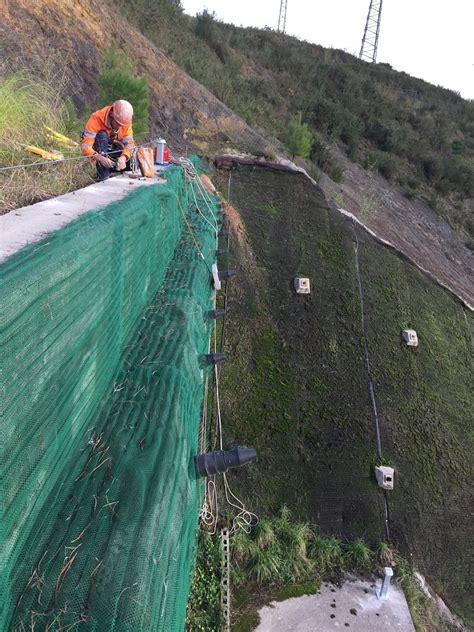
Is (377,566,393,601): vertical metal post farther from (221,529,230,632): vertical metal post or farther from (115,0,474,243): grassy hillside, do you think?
(115,0,474,243): grassy hillside

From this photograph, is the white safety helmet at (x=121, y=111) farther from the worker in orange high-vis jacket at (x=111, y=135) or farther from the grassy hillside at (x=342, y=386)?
the grassy hillside at (x=342, y=386)

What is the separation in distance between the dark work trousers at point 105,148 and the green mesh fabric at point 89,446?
5.60 ft

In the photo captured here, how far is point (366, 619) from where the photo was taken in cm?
381

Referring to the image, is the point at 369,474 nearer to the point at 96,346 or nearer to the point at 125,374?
the point at 125,374

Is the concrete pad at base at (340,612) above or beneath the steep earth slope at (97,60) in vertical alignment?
beneath

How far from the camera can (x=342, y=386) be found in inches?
218

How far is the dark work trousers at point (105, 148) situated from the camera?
4.02 m

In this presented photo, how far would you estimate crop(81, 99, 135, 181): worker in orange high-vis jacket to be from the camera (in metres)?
4.06

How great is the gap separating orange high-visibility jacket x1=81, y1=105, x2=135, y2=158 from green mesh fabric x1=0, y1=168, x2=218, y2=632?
1.90 meters

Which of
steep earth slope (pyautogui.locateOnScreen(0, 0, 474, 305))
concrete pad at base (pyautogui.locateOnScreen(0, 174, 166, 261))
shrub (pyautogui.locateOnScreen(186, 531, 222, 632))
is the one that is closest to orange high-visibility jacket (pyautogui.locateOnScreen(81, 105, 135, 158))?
concrete pad at base (pyautogui.locateOnScreen(0, 174, 166, 261))

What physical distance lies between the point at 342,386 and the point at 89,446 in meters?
4.23

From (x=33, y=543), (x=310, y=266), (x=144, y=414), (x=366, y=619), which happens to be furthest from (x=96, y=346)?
(x=310, y=266)

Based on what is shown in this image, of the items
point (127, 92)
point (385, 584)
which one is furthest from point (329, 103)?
point (385, 584)

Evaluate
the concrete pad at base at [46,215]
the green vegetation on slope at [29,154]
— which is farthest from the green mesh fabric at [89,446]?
the green vegetation on slope at [29,154]
